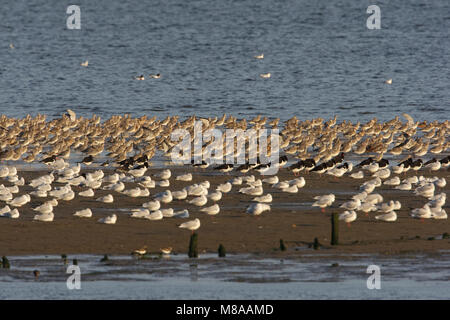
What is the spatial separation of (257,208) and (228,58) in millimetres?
85292

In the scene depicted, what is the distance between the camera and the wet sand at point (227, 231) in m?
28.0

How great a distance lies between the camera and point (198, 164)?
141ft

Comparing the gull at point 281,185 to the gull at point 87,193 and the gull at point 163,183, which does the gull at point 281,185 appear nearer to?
the gull at point 163,183

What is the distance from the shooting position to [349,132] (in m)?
53.6

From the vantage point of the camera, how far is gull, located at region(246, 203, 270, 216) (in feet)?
106

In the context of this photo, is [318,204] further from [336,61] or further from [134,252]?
[336,61]

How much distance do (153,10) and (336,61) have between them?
2584 inches

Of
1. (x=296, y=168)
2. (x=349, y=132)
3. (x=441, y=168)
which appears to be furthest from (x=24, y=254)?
(x=349, y=132)

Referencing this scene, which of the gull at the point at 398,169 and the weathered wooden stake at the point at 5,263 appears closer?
the weathered wooden stake at the point at 5,263

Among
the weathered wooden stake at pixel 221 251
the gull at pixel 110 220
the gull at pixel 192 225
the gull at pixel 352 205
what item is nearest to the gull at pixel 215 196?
the gull at pixel 352 205

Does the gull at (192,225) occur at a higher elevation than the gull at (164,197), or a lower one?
higher

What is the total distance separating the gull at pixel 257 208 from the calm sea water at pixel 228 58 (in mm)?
36956

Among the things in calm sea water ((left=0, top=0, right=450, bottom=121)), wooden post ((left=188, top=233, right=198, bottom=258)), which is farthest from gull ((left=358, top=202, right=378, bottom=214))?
calm sea water ((left=0, top=0, right=450, bottom=121))

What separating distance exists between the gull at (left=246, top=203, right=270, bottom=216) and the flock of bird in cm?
3
